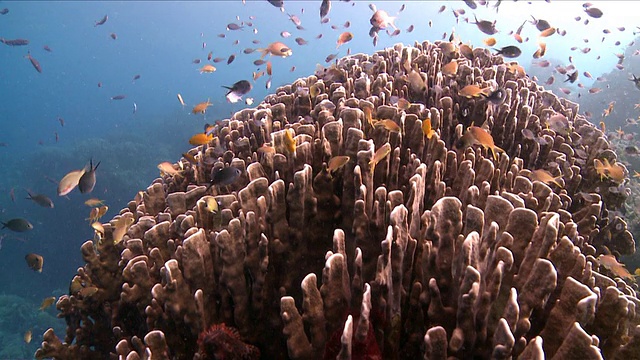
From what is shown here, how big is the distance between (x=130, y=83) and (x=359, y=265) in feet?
439

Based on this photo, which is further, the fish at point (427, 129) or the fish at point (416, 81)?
the fish at point (416, 81)

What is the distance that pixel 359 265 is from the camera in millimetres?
1904

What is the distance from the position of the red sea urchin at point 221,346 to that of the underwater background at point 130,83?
5.58m

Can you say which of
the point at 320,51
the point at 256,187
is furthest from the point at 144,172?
the point at 320,51

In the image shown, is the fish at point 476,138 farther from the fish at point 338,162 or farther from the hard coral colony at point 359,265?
the fish at point 338,162

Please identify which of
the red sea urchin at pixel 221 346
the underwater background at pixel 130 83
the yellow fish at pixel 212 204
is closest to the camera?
the red sea urchin at pixel 221 346

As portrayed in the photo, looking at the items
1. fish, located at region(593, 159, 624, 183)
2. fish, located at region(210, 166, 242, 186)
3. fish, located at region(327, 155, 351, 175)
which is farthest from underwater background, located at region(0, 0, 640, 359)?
fish, located at region(210, 166, 242, 186)

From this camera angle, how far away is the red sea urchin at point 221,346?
198cm

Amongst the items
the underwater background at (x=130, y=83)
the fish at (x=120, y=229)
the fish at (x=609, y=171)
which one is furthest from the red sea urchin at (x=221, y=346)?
the underwater background at (x=130, y=83)

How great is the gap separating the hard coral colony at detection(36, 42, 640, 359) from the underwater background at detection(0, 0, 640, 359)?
3.93 metres

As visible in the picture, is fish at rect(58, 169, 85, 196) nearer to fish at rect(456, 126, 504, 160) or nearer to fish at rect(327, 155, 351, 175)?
fish at rect(327, 155, 351, 175)

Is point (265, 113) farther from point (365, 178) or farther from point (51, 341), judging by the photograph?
point (51, 341)

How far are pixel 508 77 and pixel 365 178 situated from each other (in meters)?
5.21

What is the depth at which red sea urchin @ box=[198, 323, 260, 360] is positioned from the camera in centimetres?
198
